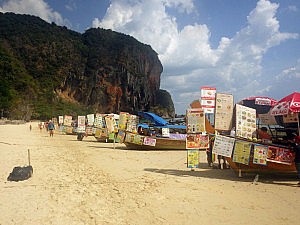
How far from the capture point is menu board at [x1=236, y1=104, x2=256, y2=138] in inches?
296

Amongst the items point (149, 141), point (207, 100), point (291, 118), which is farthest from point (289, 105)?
point (149, 141)

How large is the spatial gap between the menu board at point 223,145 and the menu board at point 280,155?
1151 millimetres

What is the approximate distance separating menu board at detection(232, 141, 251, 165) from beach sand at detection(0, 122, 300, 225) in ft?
2.30

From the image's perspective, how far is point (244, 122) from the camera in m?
7.64

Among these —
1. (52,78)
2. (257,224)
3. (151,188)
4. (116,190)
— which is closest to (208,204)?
(257,224)

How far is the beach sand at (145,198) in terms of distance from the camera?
4.70 metres

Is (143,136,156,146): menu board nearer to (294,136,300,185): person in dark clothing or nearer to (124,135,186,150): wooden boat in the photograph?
(124,135,186,150): wooden boat

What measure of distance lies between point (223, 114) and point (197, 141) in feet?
4.25

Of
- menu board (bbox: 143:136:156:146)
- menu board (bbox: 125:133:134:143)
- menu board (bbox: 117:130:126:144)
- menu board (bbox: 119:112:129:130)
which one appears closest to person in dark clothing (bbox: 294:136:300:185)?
menu board (bbox: 143:136:156:146)

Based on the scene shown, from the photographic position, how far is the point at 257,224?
449cm

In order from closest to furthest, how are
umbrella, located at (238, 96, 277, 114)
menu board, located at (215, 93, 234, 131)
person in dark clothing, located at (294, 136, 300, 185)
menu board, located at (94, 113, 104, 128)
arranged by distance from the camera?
person in dark clothing, located at (294, 136, 300, 185), menu board, located at (215, 93, 234, 131), umbrella, located at (238, 96, 277, 114), menu board, located at (94, 113, 104, 128)

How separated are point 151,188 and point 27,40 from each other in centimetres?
9725

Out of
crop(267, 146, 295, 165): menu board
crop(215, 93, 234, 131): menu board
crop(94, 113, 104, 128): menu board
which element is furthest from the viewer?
crop(94, 113, 104, 128): menu board

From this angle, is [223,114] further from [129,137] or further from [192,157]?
[129,137]
